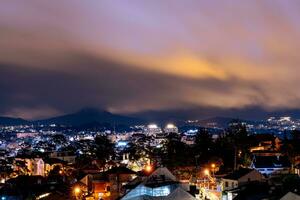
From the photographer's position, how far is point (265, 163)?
4228 centimetres

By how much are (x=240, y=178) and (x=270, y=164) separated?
427 inches

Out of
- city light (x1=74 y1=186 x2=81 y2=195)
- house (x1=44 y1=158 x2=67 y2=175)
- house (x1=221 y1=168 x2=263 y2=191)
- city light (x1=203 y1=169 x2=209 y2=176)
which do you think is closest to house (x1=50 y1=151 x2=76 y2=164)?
house (x1=44 y1=158 x2=67 y2=175)

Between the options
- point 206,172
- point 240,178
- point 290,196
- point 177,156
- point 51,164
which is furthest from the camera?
point 51,164

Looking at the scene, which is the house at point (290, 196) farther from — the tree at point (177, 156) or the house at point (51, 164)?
the house at point (51, 164)

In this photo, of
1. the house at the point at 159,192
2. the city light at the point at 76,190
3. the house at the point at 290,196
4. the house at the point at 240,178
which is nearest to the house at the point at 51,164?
the city light at the point at 76,190

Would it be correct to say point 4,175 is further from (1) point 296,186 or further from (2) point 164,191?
(1) point 296,186

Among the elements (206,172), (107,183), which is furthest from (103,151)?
(107,183)

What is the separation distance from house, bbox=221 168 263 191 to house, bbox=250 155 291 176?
7822 millimetres

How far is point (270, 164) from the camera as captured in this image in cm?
4212

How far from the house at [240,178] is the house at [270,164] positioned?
25.7 feet

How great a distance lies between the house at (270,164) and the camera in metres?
41.2

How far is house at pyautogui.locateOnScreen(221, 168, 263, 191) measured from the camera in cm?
3228

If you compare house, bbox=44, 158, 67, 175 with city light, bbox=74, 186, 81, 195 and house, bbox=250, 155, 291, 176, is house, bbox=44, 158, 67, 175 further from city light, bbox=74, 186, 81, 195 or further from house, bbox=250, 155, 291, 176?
house, bbox=250, 155, 291, 176

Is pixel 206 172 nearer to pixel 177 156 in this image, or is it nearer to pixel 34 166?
pixel 177 156
